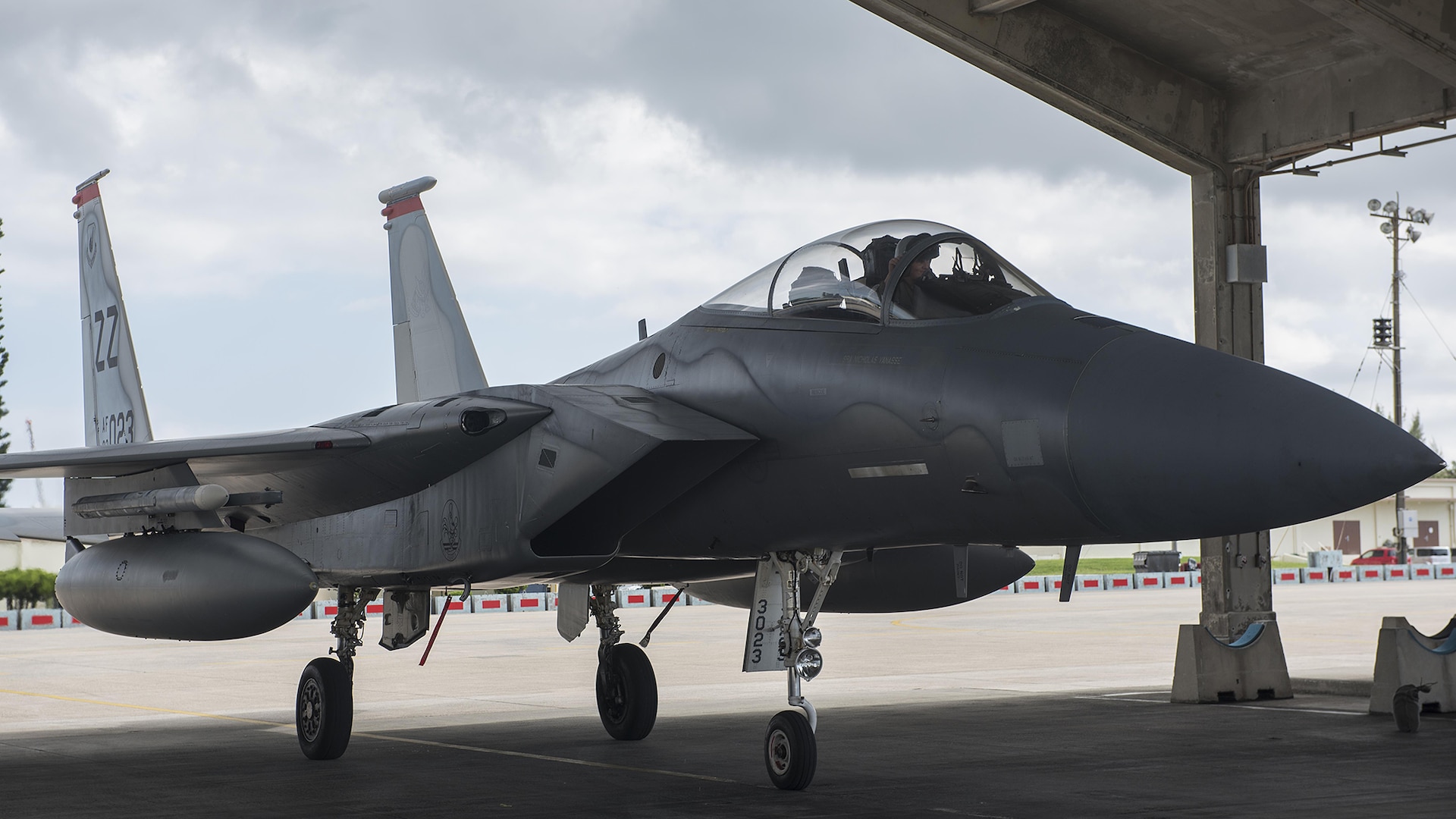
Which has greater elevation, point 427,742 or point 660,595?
point 660,595

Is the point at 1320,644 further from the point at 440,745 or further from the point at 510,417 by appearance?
the point at 510,417

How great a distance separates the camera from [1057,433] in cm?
612

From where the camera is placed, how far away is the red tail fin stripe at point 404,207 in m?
15.9

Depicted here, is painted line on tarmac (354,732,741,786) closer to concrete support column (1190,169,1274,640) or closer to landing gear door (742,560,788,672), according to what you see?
landing gear door (742,560,788,672)

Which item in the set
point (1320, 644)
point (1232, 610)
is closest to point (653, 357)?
point (1232, 610)

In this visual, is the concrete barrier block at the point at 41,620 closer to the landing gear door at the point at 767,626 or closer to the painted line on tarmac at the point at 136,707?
the painted line on tarmac at the point at 136,707

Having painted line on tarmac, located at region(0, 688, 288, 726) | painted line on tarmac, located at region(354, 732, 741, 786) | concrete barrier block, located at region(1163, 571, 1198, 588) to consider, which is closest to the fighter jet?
painted line on tarmac, located at region(354, 732, 741, 786)

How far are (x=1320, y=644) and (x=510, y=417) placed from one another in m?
15.3

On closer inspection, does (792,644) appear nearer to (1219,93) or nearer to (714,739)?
(714,739)

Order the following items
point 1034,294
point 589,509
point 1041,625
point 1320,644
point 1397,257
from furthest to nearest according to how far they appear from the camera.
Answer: point 1397,257, point 1041,625, point 1320,644, point 589,509, point 1034,294

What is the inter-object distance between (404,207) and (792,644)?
981 cm

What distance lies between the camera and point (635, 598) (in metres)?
35.1

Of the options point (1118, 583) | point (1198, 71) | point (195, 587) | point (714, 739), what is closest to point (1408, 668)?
point (714, 739)

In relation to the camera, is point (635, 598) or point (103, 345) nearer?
point (103, 345)
